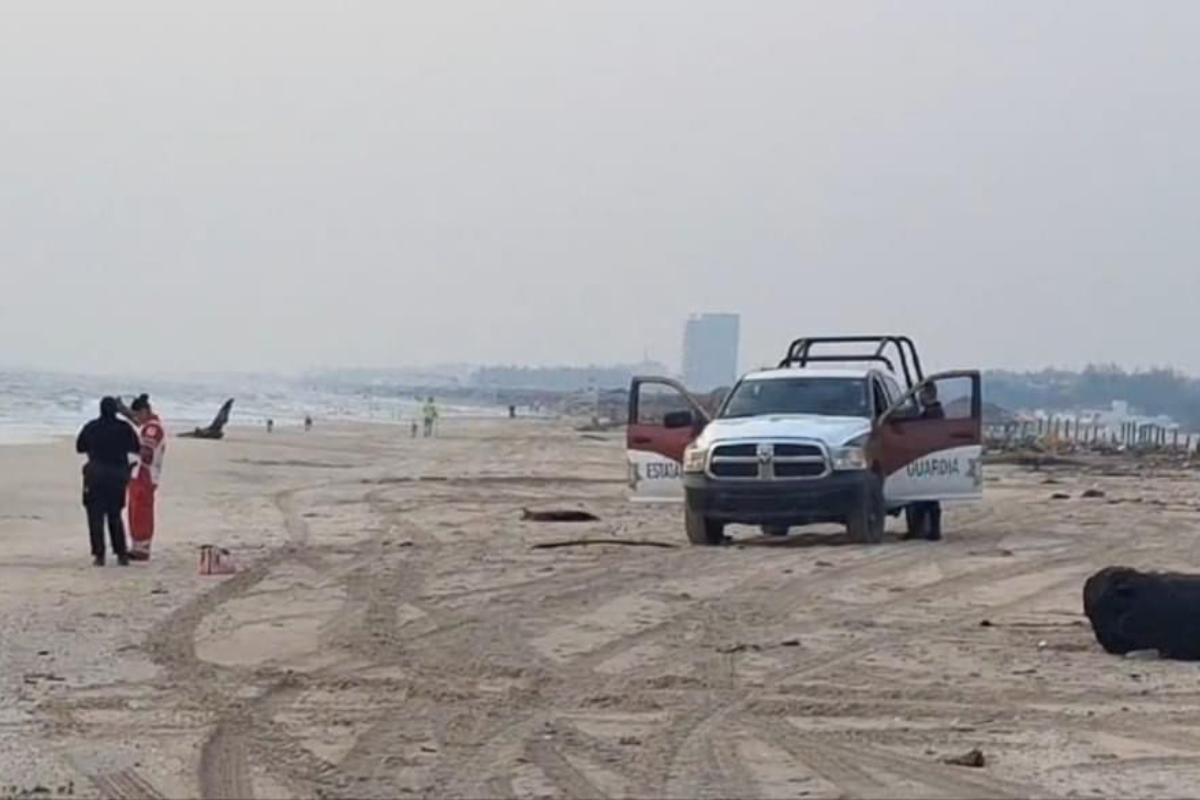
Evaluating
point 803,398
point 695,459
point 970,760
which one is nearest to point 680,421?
point 803,398

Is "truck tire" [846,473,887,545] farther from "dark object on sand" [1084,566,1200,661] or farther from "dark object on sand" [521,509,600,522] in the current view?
"dark object on sand" [1084,566,1200,661]

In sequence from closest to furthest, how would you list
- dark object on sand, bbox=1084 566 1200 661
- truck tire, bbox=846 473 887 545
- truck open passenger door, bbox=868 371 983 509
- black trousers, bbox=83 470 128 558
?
dark object on sand, bbox=1084 566 1200 661 → black trousers, bbox=83 470 128 558 → truck tire, bbox=846 473 887 545 → truck open passenger door, bbox=868 371 983 509

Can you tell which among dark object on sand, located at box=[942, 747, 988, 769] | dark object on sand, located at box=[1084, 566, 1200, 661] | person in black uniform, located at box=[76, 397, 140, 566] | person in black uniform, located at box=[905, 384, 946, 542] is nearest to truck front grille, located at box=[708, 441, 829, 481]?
person in black uniform, located at box=[905, 384, 946, 542]

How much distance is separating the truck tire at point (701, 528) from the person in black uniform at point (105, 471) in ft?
18.1

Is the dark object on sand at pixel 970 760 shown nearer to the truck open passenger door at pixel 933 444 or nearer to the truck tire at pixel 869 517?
the truck tire at pixel 869 517

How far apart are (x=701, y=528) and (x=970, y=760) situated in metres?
12.4

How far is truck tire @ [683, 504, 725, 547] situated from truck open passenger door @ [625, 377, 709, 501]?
3.22ft

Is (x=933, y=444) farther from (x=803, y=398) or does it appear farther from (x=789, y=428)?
(x=789, y=428)

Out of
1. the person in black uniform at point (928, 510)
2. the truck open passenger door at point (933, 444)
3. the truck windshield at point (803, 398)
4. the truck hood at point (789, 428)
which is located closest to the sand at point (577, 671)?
the person in black uniform at point (928, 510)

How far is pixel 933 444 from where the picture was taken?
74.8 feet

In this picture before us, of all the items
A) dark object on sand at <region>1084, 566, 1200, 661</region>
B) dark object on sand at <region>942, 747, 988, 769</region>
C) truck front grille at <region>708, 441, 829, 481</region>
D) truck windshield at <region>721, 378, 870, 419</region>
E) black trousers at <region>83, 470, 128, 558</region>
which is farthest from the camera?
truck windshield at <region>721, 378, 870, 419</region>

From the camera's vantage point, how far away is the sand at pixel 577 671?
8.95 metres

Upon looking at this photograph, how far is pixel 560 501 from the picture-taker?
31.6m

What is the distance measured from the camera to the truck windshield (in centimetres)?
2234
